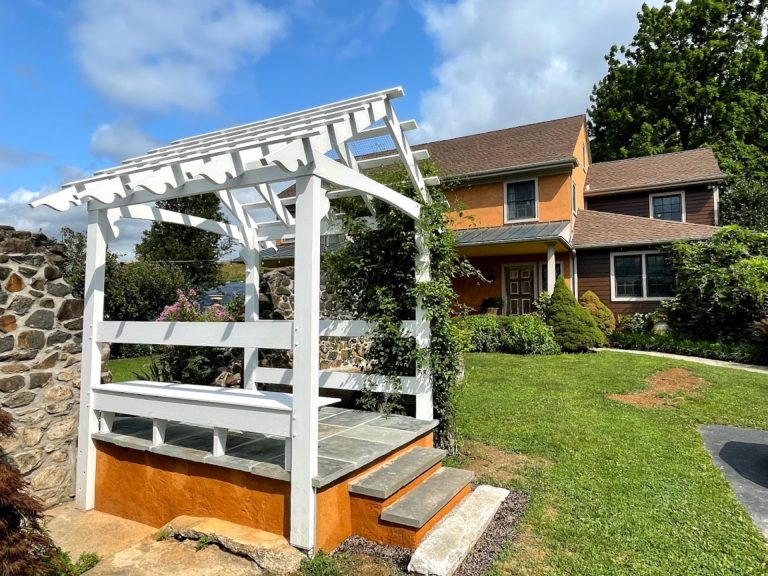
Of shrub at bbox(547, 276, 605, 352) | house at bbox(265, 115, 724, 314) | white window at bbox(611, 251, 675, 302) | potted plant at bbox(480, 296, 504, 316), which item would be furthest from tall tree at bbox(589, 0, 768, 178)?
shrub at bbox(547, 276, 605, 352)

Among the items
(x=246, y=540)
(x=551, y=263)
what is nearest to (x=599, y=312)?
(x=551, y=263)

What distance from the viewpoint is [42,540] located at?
2.15 meters

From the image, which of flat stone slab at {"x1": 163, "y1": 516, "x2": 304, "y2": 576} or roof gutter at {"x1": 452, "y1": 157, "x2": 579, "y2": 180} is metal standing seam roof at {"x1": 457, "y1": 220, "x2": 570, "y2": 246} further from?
flat stone slab at {"x1": 163, "y1": 516, "x2": 304, "y2": 576}

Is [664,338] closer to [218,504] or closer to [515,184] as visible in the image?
[515,184]

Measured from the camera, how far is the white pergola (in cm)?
279

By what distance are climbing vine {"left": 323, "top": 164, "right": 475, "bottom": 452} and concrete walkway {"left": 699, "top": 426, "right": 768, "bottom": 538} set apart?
2359 millimetres

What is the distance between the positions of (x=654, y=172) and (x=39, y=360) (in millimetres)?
18829

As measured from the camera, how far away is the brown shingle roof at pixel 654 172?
15.4 meters

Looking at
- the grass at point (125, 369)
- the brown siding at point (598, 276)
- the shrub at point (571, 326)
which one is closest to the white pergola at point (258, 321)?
the grass at point (125, 369)

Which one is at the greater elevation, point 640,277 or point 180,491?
point 640,277

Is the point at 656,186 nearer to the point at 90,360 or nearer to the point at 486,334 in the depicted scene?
the point at 486,334

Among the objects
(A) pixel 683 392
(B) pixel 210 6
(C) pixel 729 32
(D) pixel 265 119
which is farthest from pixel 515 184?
(C) pixel 729 32

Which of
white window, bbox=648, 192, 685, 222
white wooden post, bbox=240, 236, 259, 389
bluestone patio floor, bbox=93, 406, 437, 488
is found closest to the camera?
bluestone patio floor, bbox=93, 406, 437, 488

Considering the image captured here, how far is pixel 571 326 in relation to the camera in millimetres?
11281
